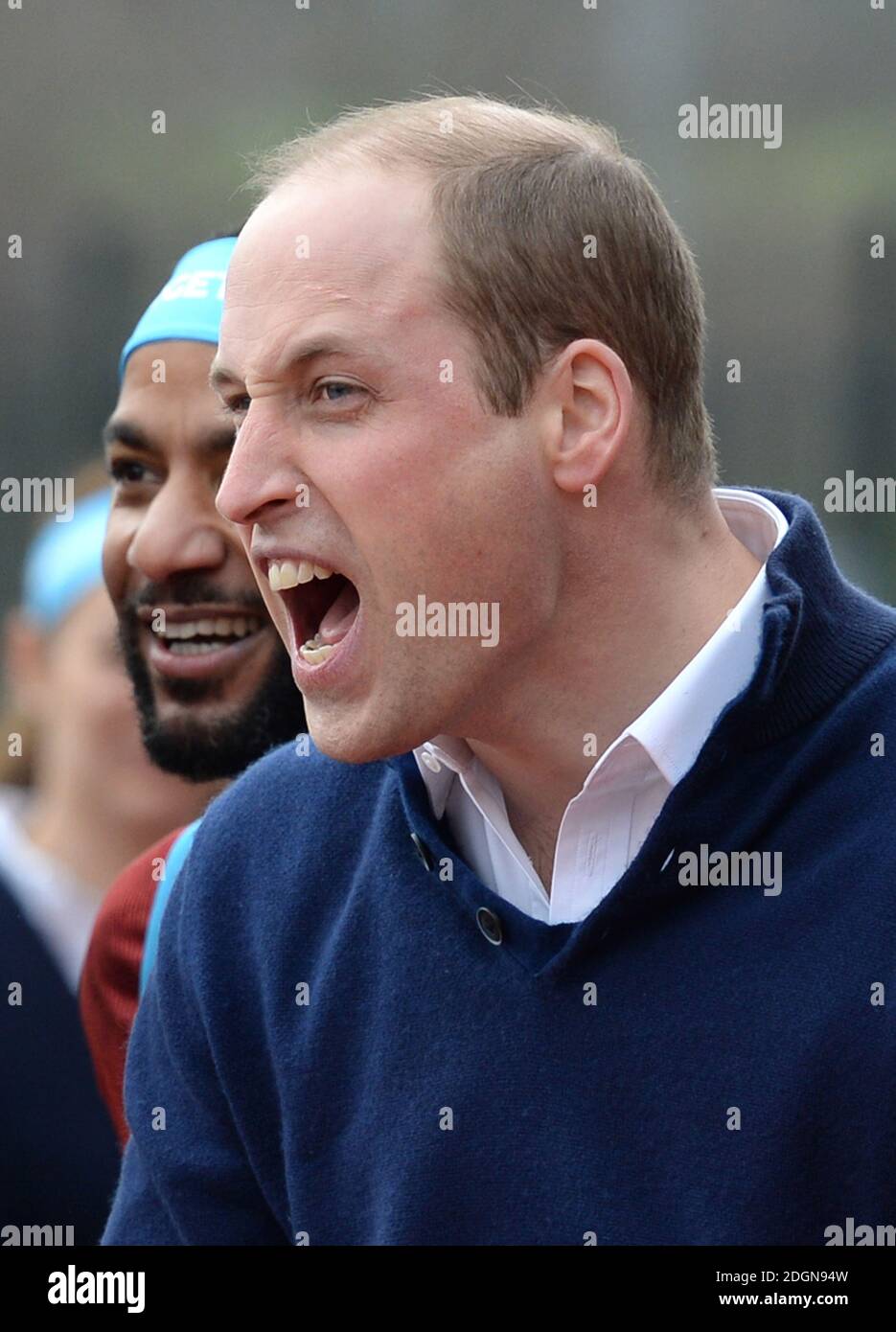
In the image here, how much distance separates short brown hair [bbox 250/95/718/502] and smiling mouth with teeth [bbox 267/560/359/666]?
239mm

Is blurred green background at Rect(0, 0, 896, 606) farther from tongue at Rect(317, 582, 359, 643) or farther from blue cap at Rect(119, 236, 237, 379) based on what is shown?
tongue at Rect(317, 582, 359, 643)

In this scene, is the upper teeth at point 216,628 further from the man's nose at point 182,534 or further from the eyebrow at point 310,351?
the eyebrow at point 310,351

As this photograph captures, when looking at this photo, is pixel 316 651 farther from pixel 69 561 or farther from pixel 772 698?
pixel 69 561

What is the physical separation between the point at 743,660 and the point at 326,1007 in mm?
516

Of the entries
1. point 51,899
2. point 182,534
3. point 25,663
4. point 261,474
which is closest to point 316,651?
point 261,474

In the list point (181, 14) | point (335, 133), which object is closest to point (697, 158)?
point (181, 14)

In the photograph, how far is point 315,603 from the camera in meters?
1.85

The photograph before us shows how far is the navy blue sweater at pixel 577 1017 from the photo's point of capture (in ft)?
5.01

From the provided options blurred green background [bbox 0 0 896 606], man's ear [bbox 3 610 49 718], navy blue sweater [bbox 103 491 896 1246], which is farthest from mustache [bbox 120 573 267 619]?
blurred green background [bbox 0 0 896 606]

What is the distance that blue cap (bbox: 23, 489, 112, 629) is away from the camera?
3.29m

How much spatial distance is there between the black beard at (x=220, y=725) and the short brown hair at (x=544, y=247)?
863mm

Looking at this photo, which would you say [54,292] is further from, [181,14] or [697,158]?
[697,158]

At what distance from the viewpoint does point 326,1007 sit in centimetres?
180

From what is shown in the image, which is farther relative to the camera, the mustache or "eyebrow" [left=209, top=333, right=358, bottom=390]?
the mustache
